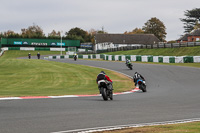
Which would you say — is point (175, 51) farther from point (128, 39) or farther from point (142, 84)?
point (128, 39)

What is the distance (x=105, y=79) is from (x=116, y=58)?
4479cm

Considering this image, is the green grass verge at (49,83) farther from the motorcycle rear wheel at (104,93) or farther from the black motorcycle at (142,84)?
the motorcycle rear wheel at (104,93)

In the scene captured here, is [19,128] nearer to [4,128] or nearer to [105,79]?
[4,128]

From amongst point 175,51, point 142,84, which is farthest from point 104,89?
point 175,51

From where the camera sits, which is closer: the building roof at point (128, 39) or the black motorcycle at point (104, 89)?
the black motorcycle at point (104, 89)

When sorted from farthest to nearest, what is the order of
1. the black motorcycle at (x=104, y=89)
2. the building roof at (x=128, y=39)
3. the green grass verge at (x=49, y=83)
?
the building roof at (x=128, y=39) → the green grass verge at (x=49, y=83) → the black motorcycle at (x=104, y=89)

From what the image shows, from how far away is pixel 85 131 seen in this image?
7.12 m

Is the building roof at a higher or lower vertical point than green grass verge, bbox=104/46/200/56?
higher

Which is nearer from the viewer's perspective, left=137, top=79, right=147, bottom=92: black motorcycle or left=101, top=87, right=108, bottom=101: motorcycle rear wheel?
left=101, top=87, right=108, bottom=101: motorcycle rear wheel

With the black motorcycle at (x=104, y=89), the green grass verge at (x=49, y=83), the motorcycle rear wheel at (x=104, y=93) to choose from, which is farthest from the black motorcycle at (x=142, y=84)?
the motorcycle rear wheel at (x=104, y=93)

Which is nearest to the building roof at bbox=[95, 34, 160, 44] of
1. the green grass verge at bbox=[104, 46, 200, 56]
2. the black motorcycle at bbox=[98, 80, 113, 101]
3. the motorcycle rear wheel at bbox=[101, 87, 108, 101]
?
the green grass verge at bbox=[104, 46, 200, 56]

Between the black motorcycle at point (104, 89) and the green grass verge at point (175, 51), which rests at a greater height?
the green grass verge at point (175, 51)

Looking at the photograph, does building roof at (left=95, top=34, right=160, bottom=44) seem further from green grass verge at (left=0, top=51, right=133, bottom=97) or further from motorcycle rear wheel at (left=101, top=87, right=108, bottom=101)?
motorcycle rear wheel at (left=101, top=87, right=108, bottom=101)

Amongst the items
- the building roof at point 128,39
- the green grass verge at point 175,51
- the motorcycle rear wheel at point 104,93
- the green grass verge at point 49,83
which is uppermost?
the building roof at point 128,39
